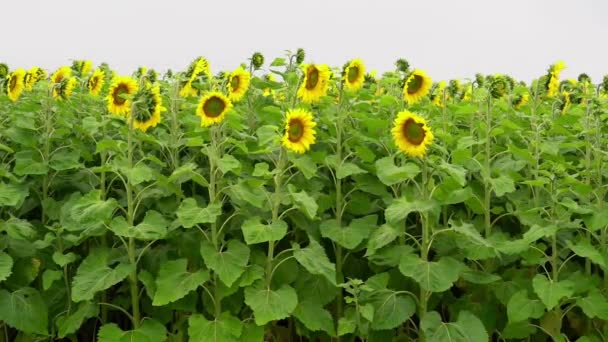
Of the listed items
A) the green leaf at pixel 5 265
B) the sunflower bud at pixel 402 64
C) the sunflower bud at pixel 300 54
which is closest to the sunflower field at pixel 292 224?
the green leaf at pixel 5 265

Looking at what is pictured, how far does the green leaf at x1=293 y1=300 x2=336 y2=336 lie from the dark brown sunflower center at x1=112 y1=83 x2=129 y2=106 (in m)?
1.55

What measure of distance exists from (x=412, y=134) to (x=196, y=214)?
121 cm

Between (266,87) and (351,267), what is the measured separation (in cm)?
140

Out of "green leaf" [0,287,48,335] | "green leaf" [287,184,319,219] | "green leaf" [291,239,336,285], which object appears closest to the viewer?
"green leaf" [287,184,319,219]

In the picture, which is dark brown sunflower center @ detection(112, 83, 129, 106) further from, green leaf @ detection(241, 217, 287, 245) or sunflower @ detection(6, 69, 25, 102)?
sunflower @ detection(6, 69, 25, 102)

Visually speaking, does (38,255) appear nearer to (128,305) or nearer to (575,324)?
(128,305)

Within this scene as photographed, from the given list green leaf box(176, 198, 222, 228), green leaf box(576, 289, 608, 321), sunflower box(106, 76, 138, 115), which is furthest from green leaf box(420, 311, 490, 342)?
sunflower box(106, 76, 138, 115)

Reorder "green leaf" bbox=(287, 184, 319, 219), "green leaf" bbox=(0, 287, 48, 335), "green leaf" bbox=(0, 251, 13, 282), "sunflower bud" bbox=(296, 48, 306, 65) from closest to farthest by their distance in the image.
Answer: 1. "green leaf" bbox=(287, 184, 319, 219)
2. "green leaf" bbox=(0, 251, 13, 282)
3. "green leaf" bbox=(0, 287, 48, 335)
4. "sunflower bud" bbox=(296, 48, 306, 65)

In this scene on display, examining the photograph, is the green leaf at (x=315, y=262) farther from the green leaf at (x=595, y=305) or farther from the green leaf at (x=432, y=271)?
the green leaf at (x=595, y=305)

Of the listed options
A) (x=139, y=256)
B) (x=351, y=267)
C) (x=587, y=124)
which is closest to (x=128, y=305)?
(x=139, y=256)

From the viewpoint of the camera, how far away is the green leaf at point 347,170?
446 centimetres

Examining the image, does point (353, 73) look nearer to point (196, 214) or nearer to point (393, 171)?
point (393, 171)

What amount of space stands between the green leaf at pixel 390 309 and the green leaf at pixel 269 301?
490mm

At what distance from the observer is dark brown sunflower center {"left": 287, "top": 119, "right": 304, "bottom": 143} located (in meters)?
4.10
